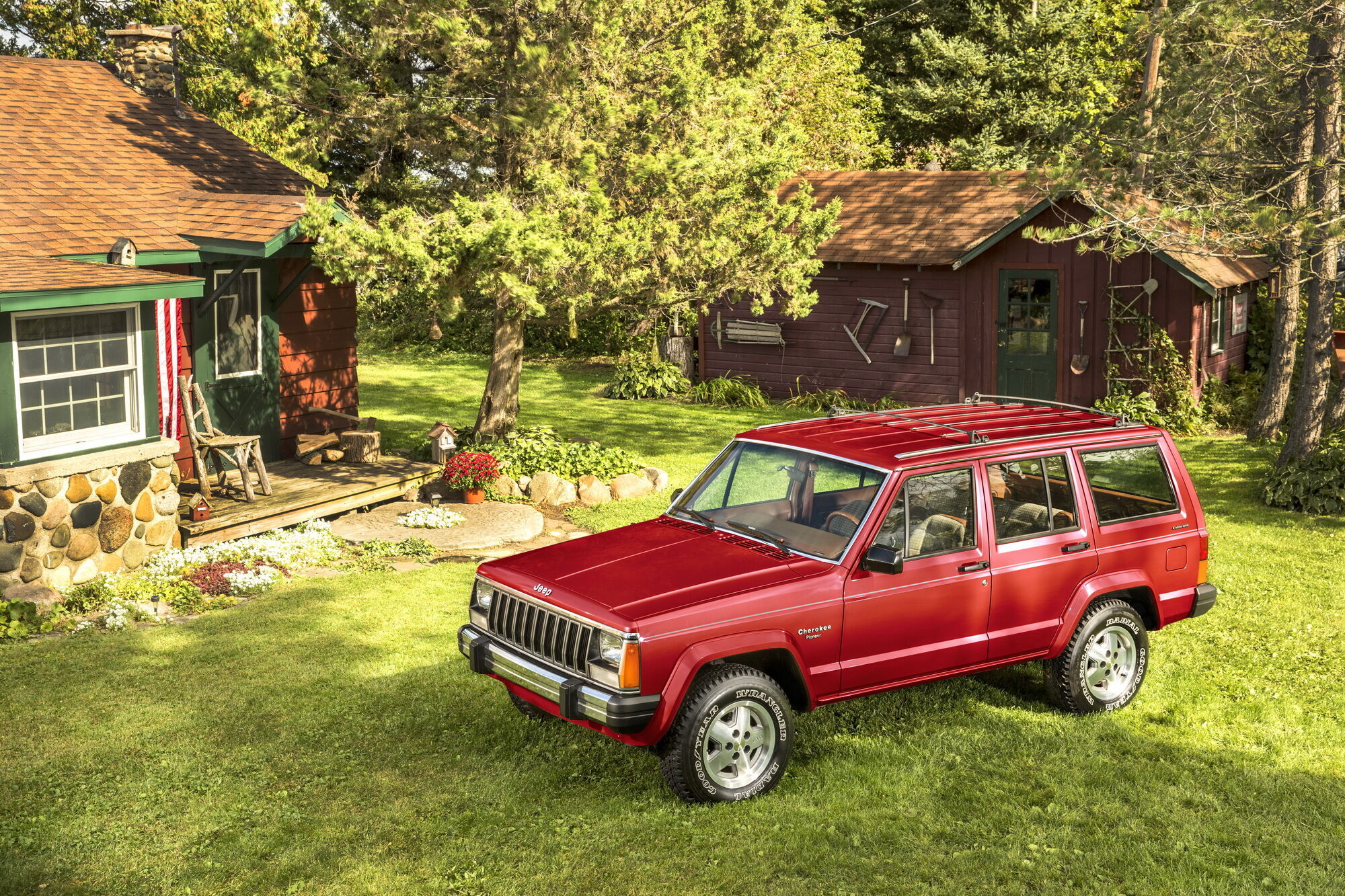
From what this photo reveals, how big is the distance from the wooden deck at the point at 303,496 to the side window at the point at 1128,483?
8470 mm

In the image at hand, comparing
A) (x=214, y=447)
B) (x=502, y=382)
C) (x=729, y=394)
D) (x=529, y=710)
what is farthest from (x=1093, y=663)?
(x=729, y=394)

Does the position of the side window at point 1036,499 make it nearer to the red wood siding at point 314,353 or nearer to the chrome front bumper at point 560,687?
the chrome front bumper at point 560,687

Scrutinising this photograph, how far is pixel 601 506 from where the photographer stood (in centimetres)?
1466

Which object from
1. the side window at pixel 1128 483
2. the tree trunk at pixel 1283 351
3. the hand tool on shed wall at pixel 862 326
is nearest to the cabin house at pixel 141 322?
the side window at pixel 1128 483

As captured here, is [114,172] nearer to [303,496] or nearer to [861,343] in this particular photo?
[303,496]

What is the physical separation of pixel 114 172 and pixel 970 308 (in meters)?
14.3

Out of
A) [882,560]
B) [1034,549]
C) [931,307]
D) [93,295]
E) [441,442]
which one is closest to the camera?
[882,560]

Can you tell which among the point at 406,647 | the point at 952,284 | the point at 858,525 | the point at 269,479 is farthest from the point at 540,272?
the point at 952,284

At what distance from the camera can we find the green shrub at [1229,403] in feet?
65.9

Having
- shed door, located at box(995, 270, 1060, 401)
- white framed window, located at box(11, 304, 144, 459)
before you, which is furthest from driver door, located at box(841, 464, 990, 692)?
shed door, located at box(995, 270, 1060, 401)

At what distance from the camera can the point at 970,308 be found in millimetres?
21828

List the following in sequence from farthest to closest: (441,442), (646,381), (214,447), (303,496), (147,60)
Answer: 1. (646,381)
2. (147,60)
3. (441,442)
4. (303,496)
5. (214,447)

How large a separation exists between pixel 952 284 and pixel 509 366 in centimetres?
954

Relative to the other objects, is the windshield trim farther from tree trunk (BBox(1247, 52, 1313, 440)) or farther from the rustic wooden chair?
tree trunk (BBox(1247, 52, 1313, 440))
